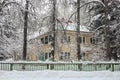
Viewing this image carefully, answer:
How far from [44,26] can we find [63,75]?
32.8ft

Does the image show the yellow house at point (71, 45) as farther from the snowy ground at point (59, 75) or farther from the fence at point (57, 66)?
the snowy ground at point (59, 75)

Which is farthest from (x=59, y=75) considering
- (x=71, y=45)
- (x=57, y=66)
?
(x=71, y=45)

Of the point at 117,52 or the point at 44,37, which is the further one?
the point at 44,37

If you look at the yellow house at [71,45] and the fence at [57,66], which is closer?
the fence at [57,66]

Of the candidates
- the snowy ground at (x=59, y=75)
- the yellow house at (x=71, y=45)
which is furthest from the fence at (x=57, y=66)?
the yellow house at (x=71, y=45)

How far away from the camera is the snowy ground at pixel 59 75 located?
71.7 feet

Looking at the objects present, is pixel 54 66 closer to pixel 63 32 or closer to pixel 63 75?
pixel 63 75

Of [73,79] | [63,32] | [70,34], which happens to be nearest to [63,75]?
[73,79]

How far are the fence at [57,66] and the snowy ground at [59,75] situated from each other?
1041 mm

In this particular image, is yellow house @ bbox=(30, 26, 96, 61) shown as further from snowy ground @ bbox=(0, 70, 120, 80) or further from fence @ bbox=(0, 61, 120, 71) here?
snowy ground @ bbox=(0, 70, 120, 80)

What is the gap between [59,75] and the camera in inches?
891

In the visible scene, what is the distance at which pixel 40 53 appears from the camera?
48.7 m

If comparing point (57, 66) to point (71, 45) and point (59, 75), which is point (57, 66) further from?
point (71, 45)

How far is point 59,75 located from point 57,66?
187 cm
